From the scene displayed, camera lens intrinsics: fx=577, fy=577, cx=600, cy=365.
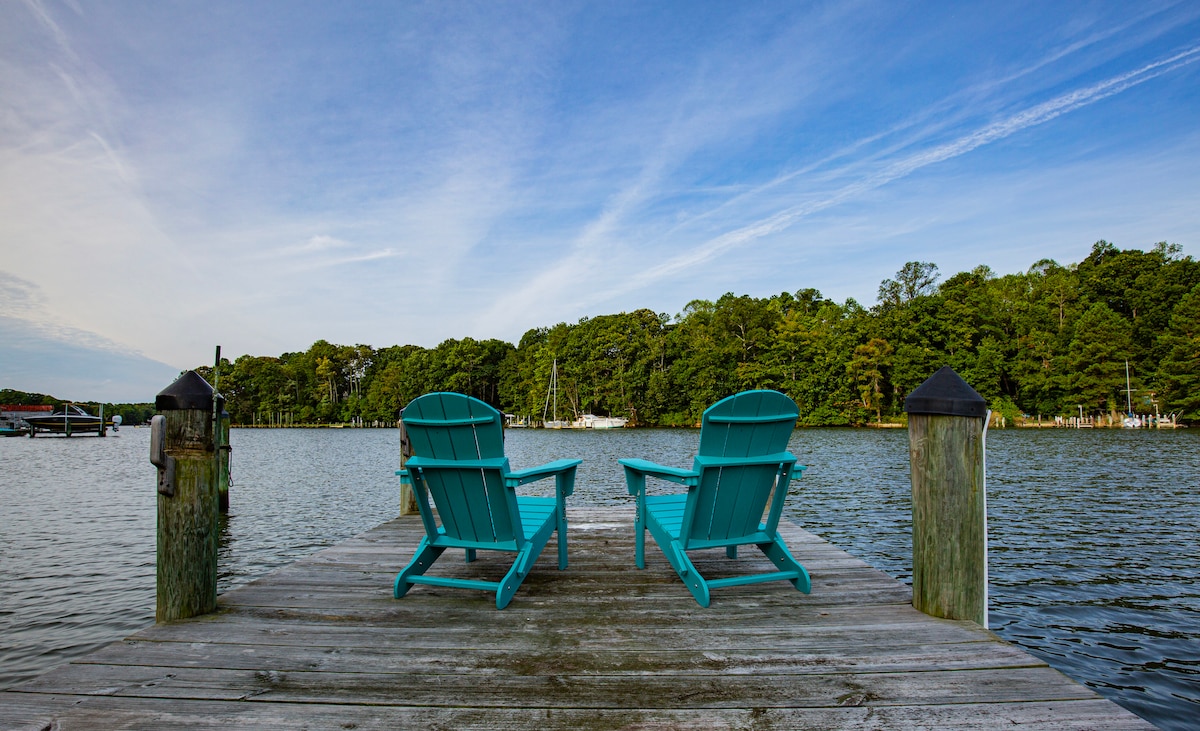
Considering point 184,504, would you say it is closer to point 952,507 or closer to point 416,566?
point 416,566

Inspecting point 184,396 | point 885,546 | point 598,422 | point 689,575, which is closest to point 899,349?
point 598,422

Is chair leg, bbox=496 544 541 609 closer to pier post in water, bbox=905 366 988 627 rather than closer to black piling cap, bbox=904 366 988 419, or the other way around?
pier post in water, bbox=905 366 988 627

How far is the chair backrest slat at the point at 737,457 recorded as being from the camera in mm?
3154

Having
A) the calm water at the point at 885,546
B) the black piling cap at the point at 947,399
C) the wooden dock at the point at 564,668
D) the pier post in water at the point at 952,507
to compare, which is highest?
the black piling cap at the point at 947,399

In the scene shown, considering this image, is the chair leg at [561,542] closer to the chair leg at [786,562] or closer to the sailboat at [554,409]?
the chair leg at [786,562]

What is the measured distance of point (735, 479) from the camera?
3.19 meters

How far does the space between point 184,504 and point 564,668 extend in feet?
6.97

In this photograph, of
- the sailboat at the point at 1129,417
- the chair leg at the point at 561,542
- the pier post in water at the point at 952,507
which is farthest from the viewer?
the sailboat at the point at 1129,417

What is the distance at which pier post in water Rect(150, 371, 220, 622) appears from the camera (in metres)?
2.88

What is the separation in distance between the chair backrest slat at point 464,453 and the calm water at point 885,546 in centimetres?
385

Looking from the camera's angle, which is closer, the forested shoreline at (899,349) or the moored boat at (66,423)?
the forested shoreline at (899,349)

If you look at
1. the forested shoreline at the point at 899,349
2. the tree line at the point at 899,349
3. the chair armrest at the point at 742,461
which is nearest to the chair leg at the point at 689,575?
the chair armrest at the point at 742,461

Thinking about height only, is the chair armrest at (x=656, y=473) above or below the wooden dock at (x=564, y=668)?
above

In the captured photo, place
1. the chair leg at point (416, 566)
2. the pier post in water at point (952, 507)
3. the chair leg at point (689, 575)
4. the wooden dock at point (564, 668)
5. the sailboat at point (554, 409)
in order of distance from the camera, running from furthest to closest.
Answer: the sailboat at point (554, 409), the chair leg at point (416, 566), the chair leg at point (689, 575), the pier post in water at point (952, 507), the wooden dock at point (564, 668)
